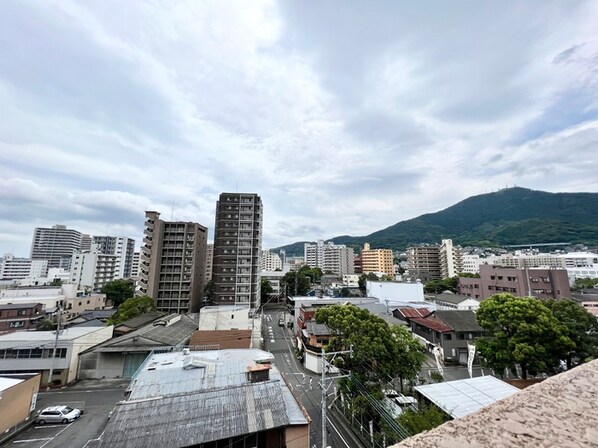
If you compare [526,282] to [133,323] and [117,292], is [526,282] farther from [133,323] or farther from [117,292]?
[117,292]

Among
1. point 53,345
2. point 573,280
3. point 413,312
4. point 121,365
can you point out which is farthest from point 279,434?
point 573,280

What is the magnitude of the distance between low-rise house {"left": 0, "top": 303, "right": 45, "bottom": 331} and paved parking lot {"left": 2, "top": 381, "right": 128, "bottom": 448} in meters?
23.5

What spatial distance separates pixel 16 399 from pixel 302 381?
17541 mm

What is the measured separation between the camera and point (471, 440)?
5.24 ft

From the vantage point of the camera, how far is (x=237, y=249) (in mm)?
49750

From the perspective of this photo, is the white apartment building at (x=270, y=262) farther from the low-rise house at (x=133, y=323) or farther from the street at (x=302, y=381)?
the low-rise house at (x=133, y=323)

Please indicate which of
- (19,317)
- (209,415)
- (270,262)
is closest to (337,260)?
(270,262)

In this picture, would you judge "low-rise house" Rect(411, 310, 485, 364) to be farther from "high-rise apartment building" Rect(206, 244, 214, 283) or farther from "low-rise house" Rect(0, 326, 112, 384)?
"high-rise apartment building" Rect(206, 244, 214, 283)

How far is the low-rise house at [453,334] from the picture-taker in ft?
90.3

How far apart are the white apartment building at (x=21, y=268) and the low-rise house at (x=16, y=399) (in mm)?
100846

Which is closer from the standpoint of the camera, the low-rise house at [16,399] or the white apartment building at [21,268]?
the low-rise house at [16,399]

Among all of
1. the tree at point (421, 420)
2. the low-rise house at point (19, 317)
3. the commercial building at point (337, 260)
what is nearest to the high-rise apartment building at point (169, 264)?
the low-rise house at point (19, 317)

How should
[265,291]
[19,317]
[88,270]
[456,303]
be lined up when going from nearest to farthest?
[19,317]
[456,303]
[265,291]
[88,270]

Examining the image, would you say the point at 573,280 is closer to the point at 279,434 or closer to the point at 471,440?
the point at 279,434
